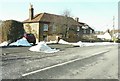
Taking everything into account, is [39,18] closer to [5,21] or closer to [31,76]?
[5,21]

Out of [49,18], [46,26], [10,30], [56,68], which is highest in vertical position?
[49,18]

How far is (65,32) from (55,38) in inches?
340

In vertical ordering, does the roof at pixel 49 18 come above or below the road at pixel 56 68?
above

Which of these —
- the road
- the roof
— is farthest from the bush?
the road

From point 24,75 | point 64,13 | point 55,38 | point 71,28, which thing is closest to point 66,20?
point 64,13

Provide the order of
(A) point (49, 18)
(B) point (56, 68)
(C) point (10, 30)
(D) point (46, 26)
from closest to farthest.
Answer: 1. (B) point (56, 68)
2. (C) point (10, 30)
3. (D) point (46, 26)
4. (A) point (49, 18)

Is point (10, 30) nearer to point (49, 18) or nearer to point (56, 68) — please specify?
point (49, 18)

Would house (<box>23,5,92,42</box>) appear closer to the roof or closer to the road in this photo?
the roof

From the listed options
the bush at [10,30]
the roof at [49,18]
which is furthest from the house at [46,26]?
the bush at [10,30]

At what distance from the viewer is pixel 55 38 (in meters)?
59.0

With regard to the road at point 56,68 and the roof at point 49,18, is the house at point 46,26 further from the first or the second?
the road at point 56,68

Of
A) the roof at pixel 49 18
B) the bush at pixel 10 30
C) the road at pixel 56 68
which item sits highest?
the roof at pixel 49 18

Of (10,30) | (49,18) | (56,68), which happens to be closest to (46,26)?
(49,18)

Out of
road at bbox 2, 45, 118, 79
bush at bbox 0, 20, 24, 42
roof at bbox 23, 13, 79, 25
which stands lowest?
road at bbox 2, 45, 118, 79
